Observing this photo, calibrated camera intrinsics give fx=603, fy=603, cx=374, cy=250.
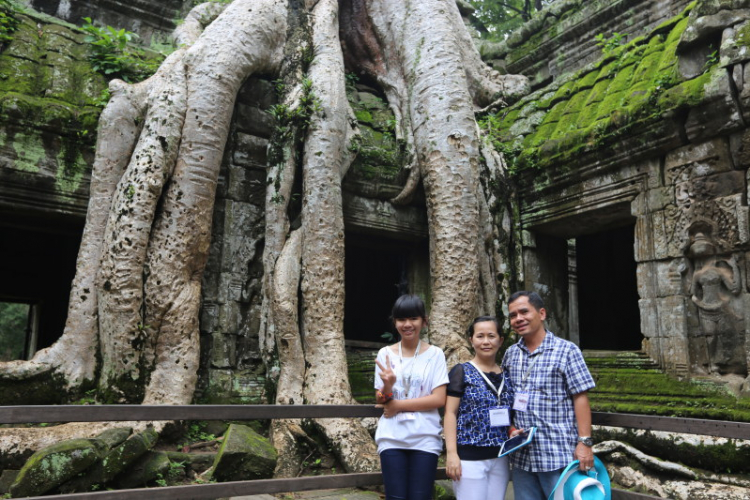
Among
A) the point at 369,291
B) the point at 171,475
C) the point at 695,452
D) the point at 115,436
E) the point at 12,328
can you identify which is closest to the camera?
the point at 115,436

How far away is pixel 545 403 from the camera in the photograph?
7.39 feet

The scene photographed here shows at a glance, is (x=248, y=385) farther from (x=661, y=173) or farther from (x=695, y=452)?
(x=661, y=173)

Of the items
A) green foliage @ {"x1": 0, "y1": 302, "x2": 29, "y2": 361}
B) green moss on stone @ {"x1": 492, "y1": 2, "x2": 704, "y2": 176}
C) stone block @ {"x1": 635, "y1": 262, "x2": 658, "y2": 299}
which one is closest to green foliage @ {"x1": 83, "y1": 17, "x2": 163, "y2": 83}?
green moss on stone @ {"x1": 492, "y1": 2, "x2": 704, "y2": 176}

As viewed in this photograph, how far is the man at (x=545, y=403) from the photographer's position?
2.20 metres

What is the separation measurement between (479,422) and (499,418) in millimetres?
90

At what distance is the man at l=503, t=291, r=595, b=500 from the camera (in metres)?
2.20

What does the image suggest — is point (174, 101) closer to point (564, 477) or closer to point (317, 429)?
point (317, 429)

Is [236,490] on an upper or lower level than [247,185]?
lower

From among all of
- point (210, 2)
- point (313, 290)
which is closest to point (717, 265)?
point (313, 290)

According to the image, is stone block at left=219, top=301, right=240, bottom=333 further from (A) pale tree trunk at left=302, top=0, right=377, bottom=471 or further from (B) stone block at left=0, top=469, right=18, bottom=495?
(B) stone block at left=0, top=469, right=18, bottom=495

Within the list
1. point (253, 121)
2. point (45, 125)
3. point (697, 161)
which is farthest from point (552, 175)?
point (45, 125)

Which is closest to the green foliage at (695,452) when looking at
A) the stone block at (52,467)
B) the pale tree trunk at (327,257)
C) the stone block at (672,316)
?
the stone block at (672,316)

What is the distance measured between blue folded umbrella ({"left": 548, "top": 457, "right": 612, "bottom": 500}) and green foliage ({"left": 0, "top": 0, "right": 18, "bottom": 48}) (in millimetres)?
5200

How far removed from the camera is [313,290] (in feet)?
15.0
